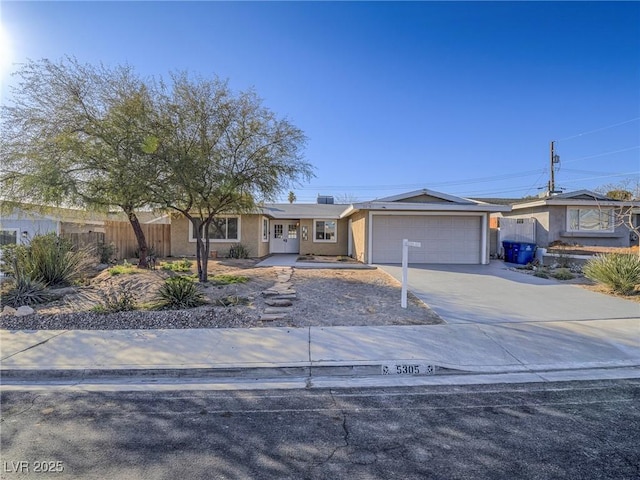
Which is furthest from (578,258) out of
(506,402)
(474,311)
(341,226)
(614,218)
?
(506,402)

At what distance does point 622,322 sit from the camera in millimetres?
7316

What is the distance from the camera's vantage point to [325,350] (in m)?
5.68

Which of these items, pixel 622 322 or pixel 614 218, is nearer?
pixel 622 322

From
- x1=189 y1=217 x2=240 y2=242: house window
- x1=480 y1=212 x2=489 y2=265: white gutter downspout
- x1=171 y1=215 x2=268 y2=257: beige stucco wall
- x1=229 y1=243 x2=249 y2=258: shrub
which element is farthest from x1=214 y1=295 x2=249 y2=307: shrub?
x1=480 y1=212 x2=489 y2=265: white gutter downspout

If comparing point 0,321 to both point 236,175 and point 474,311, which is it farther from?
point 474,311

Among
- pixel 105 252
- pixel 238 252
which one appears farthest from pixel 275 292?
pixel 238 252

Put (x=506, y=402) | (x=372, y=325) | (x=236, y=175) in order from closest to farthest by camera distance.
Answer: (x=506, y=402) → (x=372, y=325) → (x=236, y=175)

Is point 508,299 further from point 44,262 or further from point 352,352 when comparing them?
point 44,262

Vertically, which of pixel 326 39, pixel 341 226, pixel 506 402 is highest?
pixel 326 39

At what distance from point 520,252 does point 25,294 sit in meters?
19.3

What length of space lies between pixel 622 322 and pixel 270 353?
7046 millimetres

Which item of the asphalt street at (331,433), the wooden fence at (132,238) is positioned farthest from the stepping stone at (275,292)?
the wooden fence at (132,238)

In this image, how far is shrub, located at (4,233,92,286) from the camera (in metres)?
9.37

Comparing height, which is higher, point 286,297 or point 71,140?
point 71,140
